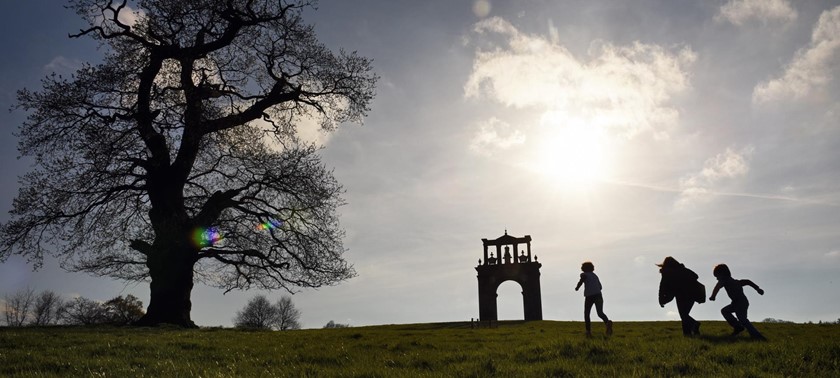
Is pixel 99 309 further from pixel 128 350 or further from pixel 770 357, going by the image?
pixel 770 357

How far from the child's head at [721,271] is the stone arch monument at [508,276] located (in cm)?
4401

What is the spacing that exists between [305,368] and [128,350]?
4888mm

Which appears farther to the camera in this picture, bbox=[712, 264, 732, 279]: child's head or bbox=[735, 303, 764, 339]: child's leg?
bbox=[712, 264, 732, 279]: child's head

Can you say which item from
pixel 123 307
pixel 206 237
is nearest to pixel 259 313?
pixel 123 307

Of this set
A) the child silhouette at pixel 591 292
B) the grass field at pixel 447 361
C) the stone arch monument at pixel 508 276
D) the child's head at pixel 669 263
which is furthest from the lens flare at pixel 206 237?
the stone arch monument at pixel 508 276

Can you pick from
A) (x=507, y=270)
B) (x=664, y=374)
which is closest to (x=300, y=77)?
(x=664, y=374)

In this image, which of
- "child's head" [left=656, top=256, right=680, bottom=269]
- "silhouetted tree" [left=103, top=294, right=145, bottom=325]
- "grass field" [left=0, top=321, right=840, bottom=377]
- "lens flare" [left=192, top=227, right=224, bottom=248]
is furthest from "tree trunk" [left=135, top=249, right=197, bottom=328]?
"silhouetted tree" [left=103, top=294, right=145, bottom=325]

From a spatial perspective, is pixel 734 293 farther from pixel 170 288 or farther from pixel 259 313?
pixel 259 313

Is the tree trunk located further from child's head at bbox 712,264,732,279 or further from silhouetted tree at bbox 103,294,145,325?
silhouetted tree at bbox 103,294,145,325

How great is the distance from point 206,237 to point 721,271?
20367mm

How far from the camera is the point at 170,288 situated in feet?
74.7

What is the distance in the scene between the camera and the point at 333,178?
83.3ft

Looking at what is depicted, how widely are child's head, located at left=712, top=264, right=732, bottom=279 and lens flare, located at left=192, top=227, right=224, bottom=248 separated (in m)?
19.4

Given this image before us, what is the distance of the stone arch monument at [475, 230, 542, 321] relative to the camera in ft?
182
